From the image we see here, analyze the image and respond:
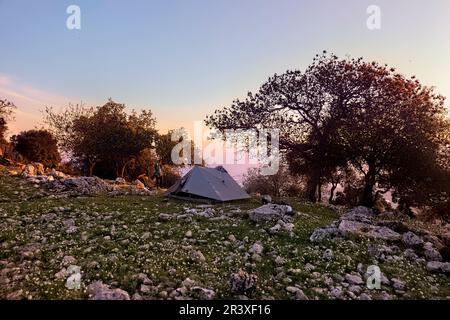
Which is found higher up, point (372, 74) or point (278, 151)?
point (372, 74)

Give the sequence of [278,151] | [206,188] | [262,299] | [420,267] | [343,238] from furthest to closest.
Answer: [278,151]
[206,188]
[343,238]
[420,267]
[262,299]

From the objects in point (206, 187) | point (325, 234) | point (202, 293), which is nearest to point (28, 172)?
point (206, 187)

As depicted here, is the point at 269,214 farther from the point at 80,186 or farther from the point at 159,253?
the point at 80,186

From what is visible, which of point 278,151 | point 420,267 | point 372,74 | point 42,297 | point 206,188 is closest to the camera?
point 42,297

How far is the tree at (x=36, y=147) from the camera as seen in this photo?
4772 centimetres

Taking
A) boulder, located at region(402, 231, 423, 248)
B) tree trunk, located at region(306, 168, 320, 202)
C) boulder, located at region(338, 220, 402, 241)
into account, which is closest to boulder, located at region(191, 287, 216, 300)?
boulder, located at region(338, 220, 402, 241)

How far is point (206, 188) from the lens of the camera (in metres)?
24.5

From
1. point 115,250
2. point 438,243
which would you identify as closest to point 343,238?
point 438,243

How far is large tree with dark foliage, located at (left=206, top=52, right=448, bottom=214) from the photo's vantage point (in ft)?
90.0

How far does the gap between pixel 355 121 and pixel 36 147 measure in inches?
1551

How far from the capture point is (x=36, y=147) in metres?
47.8

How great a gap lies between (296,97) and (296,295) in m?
24.6

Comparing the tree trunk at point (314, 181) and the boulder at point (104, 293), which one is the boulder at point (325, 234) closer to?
the boulder at point (104, 293)
